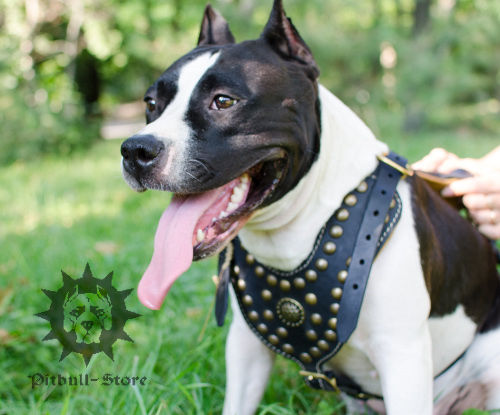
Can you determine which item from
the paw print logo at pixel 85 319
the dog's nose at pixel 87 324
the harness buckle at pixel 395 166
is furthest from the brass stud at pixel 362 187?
the dog's nose at pixel 87 324

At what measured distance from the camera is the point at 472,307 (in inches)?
74.4

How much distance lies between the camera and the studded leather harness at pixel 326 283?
5.01ft

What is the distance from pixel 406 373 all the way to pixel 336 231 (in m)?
0.44

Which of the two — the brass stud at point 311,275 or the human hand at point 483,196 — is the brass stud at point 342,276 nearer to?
the brass stud at point 311,275

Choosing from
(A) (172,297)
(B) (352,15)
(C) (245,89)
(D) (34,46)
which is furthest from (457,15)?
(C) (245,89)

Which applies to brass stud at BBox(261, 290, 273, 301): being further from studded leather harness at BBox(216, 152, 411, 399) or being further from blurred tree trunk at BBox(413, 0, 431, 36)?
blurred tree trunk at BBox(413, 0, 431, 36)

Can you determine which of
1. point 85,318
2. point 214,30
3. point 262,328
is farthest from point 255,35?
point 262,328

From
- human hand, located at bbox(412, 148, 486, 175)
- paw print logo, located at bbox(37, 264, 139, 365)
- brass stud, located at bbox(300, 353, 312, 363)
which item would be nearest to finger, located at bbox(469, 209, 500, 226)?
human hand, located at bbox(412, 148, 486, 175)

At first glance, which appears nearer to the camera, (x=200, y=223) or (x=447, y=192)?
(x=200, y=223)

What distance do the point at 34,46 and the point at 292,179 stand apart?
10418mm

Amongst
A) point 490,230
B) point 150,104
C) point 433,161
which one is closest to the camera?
point 150,104

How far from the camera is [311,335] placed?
1.65 m

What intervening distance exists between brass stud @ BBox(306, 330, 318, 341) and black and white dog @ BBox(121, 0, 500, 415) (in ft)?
0.20

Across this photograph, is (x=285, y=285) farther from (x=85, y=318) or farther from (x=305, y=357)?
(x=85, y=318)
